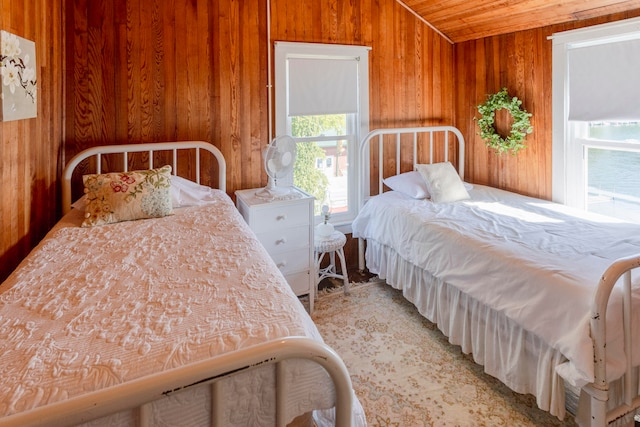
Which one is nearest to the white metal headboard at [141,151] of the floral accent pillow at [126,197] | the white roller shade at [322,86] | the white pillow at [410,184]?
the floral accent pillow at [126,197]

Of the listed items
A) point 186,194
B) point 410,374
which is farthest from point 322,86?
point 410,374

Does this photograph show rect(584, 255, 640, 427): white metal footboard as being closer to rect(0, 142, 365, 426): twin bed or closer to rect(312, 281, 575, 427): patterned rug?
rect(312, 281, 575, 427): patterned rug

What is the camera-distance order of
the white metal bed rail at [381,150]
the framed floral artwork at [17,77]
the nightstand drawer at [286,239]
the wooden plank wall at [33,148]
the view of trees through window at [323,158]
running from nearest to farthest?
1. the framed floral artwork at [17,77]
2. the wooden plank wall at [33,148]
3. the nightstand drawer at [286,239]
4. the view of trees through window at [323,158]
5. the white metal bed rail at [381,150]

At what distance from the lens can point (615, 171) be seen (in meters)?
2.92

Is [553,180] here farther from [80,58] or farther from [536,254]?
[80,58]

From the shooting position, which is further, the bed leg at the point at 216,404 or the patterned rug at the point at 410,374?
the patterned rug at the point at 410,374

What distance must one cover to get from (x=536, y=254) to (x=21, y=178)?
2.63m

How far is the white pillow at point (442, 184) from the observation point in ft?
10.8

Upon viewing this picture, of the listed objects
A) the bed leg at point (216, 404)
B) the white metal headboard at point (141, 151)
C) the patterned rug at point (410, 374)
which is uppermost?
the white metal headboard at point (141, 151)

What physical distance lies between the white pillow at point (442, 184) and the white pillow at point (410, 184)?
56mm

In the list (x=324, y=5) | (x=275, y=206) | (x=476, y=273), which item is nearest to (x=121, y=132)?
(x=275, y=206)

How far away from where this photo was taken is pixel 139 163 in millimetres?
2947

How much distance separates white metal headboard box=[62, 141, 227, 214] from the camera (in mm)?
2615

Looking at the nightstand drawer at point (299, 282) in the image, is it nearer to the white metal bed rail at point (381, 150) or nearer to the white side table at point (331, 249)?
the white side table at point (331, 249)
